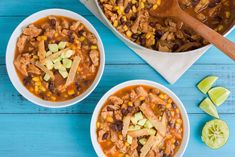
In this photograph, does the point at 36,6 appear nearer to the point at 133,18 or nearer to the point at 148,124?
the point at 133,18

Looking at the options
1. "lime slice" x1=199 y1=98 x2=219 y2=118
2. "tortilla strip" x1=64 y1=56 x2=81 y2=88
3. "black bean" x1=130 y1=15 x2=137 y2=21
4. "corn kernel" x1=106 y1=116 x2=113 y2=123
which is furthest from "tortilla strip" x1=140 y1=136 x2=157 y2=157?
"black bean" x1=130 y1=15 x2=137 y2=21

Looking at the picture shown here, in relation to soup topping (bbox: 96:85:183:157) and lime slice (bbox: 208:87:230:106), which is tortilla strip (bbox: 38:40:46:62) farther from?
lime slice (bbox: 208:87:230:106)

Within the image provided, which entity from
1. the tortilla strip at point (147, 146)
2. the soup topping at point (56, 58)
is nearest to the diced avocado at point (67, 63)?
the soup topping at point (56, 58)

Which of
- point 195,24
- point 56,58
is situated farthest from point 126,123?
point 195,24

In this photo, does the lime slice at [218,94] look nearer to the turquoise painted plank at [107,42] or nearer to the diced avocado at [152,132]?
the turquoise painted plank at [107,42]

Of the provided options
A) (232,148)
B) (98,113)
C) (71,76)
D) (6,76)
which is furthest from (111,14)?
(232,148)
